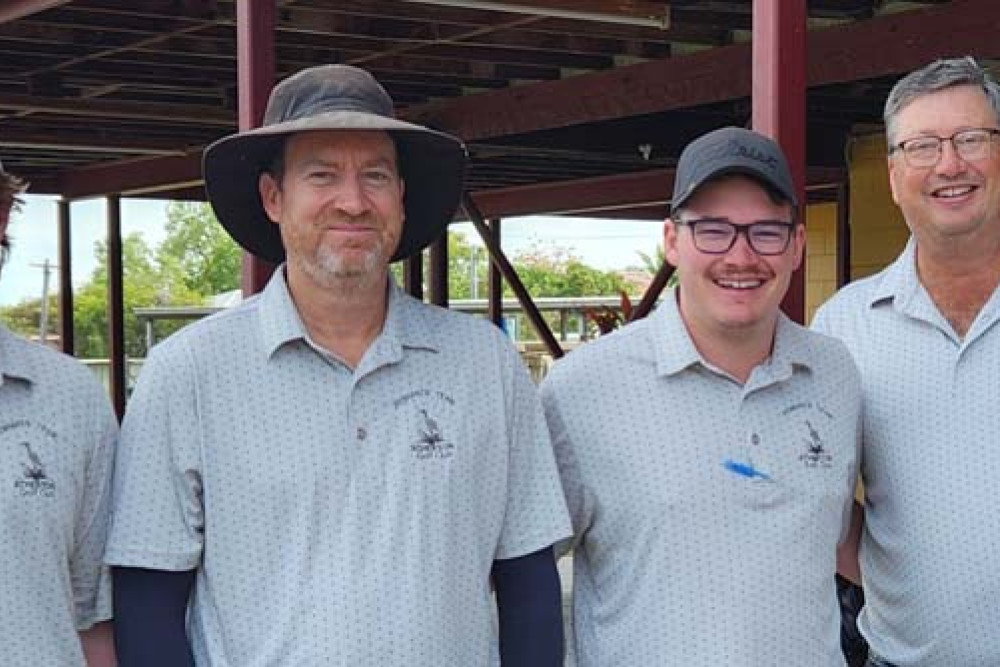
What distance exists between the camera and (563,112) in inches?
294

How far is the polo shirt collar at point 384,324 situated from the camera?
2195mm

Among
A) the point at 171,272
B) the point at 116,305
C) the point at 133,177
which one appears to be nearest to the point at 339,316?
the point at 133,177

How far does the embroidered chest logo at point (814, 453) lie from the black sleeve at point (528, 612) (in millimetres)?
442

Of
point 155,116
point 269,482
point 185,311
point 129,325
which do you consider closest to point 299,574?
point 269,482

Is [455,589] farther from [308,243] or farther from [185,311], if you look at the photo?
[185,311]

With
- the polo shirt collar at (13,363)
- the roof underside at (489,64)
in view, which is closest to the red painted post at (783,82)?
the roof underside at (489,64)

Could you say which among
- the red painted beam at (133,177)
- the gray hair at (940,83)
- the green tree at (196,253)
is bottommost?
the gray hair at (940,83)

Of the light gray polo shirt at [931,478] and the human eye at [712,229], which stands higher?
the human eye at [712,229]

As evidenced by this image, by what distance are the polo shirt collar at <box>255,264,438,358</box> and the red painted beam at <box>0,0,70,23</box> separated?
272cm

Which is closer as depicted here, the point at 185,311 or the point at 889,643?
the point at 889,643

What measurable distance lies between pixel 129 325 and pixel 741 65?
132 ft

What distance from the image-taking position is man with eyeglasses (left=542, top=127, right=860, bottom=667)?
2299mm

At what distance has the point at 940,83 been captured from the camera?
2670 mm

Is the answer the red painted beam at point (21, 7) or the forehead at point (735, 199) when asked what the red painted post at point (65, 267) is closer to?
the red painted beam at point (21, 7)
